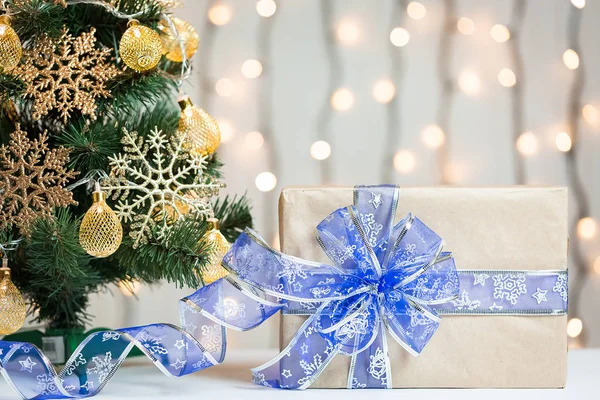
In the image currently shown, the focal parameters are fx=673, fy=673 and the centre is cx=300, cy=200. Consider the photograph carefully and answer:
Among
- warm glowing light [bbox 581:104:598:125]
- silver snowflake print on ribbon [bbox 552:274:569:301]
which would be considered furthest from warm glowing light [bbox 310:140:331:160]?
silver snowflake print on ribbon [bbox 552:274:569:301]

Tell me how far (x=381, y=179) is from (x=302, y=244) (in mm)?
534

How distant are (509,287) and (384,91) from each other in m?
0.60

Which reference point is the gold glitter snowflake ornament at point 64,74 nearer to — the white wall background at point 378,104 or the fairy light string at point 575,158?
the white wall background at point 378,104

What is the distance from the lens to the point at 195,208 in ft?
2.77

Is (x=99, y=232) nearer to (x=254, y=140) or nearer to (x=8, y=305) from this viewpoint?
(x=8, y=305)

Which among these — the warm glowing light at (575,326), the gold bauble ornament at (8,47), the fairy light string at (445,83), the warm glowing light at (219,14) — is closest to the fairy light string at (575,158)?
the warm glowing light at (575,326)

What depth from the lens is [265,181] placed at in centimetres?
129

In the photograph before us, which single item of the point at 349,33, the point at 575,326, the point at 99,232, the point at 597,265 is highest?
the point at 349,33

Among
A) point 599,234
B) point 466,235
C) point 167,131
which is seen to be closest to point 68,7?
point 167,131

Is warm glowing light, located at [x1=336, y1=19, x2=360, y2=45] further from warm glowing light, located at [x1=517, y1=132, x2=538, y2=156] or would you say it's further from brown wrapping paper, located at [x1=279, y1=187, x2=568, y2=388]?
brown wrapping paper, located at [x1=279, y1=187, x2=568, y2=388]

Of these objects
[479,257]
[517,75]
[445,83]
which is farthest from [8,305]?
[517,75]

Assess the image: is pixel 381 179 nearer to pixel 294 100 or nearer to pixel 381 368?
pixel 294 100

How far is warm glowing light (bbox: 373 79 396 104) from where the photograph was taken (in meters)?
1.28

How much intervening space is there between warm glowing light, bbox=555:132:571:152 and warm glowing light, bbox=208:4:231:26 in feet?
2.19
